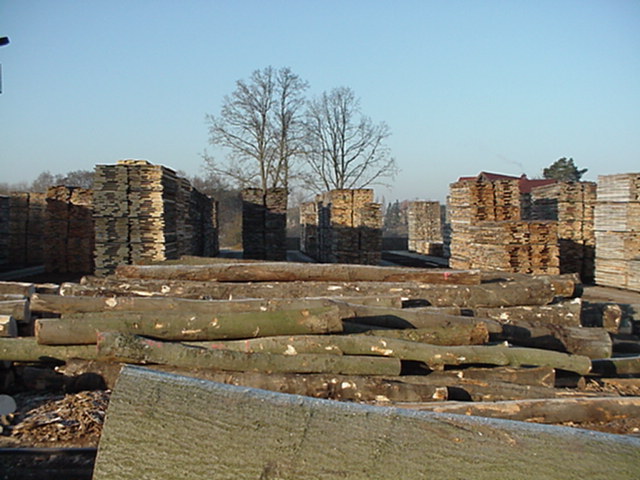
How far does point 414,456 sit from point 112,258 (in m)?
10.5

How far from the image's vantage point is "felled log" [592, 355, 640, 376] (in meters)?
5.72

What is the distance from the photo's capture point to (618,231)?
45.3 ft

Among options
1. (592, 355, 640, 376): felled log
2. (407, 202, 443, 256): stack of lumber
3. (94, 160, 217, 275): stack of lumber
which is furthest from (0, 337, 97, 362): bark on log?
(407, 202, 443, 256): stack of lumber

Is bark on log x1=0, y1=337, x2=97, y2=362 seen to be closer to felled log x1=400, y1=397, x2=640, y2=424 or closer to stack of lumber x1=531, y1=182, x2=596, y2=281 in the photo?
felled log x1=400, y1=397, x2=640, y2=424

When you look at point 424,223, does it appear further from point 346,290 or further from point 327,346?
point 327,346

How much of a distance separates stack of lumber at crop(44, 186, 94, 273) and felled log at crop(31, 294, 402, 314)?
473 inches

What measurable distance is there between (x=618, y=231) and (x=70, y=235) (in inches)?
592

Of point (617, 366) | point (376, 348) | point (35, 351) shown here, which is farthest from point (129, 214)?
point (617, 366)

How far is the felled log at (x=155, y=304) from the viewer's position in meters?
5.22

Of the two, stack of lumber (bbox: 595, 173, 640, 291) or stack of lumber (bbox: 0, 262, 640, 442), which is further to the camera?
stack of lumber (bbox: 595, 173, 640, 291)

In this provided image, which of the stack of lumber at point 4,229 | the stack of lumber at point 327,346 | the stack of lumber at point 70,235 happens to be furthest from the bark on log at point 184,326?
the stack of lumber at point 4,229

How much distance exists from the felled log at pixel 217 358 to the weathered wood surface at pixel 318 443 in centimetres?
233

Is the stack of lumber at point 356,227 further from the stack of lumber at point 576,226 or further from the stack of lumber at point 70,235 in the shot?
the stack of lumber at point 70,235

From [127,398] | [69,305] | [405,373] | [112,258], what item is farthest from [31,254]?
[127,398]
